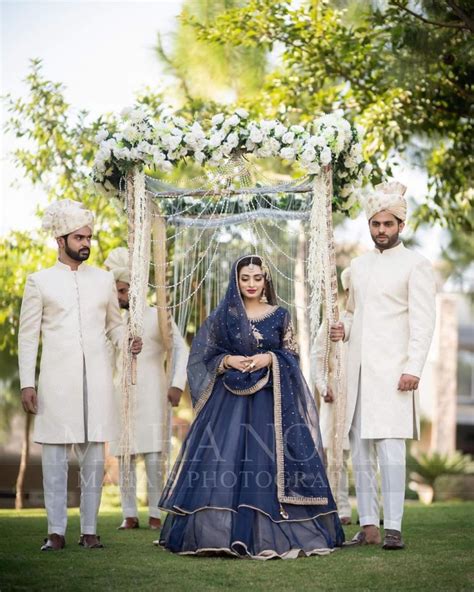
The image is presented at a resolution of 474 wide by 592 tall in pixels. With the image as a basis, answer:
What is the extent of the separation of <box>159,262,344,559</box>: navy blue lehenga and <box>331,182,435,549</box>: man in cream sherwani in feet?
0.93

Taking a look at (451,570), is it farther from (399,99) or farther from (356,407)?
(399,99)

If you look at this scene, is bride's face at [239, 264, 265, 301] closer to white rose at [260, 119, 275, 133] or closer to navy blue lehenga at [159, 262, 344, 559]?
navy blue lehenga at [159, 262, 344, 559]

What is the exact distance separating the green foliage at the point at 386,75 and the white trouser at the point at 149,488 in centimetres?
322

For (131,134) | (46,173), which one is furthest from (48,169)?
(131,134)

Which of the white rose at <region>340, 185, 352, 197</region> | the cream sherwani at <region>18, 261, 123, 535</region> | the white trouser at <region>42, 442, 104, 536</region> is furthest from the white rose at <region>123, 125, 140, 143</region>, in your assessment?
the white trouser at <region>42, 442, 104, 536</region>

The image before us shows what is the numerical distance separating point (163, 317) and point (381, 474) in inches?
87.9

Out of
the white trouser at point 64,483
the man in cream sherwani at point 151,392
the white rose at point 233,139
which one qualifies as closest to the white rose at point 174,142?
the white rose at point 233,139

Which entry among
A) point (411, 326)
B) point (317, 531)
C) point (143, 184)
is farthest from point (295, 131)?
point (317, 531)

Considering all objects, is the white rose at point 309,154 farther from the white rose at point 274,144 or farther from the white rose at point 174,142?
the white rose at point 174,142

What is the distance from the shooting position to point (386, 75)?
1010cm

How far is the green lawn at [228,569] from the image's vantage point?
5051 mm

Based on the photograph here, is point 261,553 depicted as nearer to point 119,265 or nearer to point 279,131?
point 279,131

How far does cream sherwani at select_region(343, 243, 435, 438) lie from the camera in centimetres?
643

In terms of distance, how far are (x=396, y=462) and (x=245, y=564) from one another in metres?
1.23
